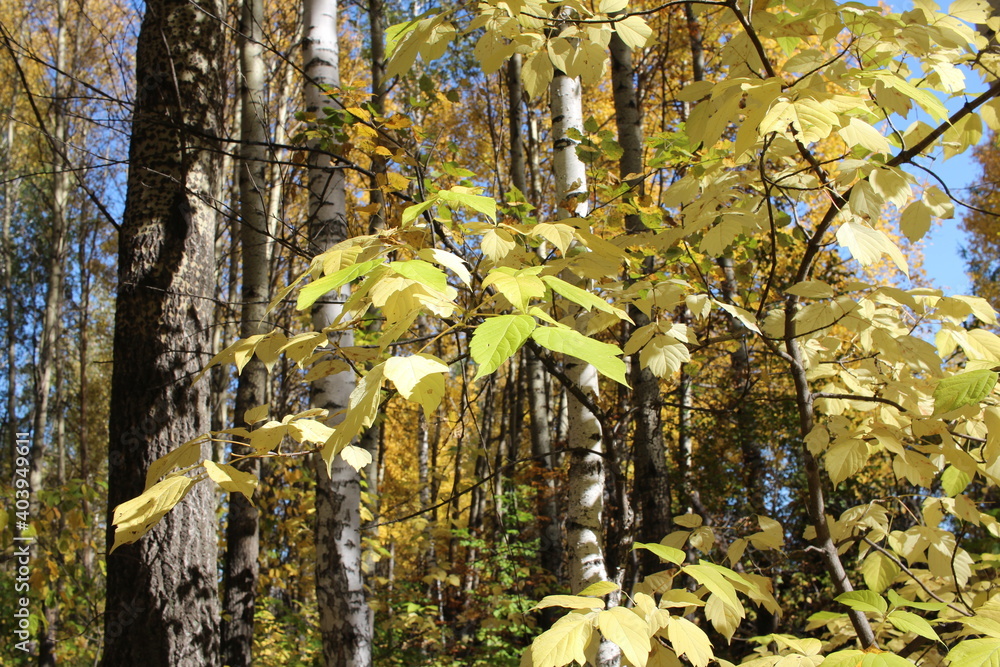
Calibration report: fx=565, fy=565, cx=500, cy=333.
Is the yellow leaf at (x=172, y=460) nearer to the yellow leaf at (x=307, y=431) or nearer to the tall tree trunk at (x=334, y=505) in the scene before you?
the yellow leaf at (x=307, y=431)

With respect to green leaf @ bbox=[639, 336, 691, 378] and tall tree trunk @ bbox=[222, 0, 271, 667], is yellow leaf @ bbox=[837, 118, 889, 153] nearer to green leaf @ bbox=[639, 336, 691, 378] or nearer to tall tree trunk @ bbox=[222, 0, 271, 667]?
green leaf @ bbox=[639, 336, 691, 378]

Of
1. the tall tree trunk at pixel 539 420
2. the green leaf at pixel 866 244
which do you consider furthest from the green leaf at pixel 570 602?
the tall tree trunk at pixel 539 420

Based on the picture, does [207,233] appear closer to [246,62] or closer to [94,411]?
[246,62]

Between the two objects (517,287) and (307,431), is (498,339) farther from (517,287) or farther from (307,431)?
(307,431)

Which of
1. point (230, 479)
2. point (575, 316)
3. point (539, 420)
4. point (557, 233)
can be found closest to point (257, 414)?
point (230, 479)

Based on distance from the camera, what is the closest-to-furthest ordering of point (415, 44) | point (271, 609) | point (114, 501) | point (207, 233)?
point (415, 44), point (114, 501), point (207, 233), point (271, 609)

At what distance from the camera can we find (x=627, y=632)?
0.86 metres

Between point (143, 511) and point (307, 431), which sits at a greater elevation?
point (307, 431)

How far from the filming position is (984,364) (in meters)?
1.04

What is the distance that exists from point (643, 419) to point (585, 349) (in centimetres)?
291

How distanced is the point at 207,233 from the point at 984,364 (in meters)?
2.82

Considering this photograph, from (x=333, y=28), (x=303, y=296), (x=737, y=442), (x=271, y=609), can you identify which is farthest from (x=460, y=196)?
(x=271, y=609)

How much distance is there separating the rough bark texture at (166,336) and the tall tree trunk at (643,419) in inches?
86.9

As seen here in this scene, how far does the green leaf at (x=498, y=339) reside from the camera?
0.66 metres
